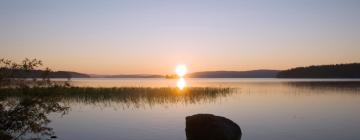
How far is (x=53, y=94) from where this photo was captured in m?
13.6

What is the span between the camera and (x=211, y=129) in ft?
54.3

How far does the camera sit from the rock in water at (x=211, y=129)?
16.4 m

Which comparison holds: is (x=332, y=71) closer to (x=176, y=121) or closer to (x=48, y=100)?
(x=176, y=121)

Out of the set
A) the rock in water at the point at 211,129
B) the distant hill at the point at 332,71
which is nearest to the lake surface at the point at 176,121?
the rock in water at the point at 211,129

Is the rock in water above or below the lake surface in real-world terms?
above

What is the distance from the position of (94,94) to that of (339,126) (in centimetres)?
2666

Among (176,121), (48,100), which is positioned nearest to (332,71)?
(176,121)

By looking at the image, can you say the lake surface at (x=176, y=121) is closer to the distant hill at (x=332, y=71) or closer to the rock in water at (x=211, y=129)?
the rock in water at (x=211, y=129)

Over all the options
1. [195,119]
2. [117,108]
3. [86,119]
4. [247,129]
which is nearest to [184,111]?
[117,108]

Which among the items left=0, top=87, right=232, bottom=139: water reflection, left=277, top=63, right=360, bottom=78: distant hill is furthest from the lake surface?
left=277, top=63, right=360, bottom=78: distant hill

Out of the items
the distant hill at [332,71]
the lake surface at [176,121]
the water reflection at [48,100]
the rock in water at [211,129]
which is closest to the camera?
the water reflection at [48,100]

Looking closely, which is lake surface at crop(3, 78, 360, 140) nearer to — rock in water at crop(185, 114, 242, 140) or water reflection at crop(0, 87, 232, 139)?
water reflection at crop(0, 87, 232, 139)

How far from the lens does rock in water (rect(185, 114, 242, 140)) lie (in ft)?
53.9

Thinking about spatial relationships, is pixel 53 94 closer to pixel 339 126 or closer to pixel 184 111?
pixel 339 126
